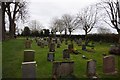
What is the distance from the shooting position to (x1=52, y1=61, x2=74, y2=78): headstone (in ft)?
29.1

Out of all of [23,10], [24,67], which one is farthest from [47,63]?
[23,10]

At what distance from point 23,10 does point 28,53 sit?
25.8 meters

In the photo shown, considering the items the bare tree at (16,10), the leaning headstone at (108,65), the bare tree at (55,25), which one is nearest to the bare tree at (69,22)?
the bare tree at (55,25)

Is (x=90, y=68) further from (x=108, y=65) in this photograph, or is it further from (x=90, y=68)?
(x=108, y=65)

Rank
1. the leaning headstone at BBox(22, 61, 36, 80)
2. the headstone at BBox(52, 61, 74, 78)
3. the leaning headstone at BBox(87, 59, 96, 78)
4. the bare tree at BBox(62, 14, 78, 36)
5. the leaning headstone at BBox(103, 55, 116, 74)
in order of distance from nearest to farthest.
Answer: the leaning headstone at BBox(22, 61, 36, 80)
the headstone at BBox(52, 61, 74, 78)
the leaning headstone at BBox(87, 59, 96, 78)
the leaning headstone at BBox(103, 55, 116, 74)
the bare tree at BBox(62, 14, 78, 36)

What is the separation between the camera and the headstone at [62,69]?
8867 millimetres

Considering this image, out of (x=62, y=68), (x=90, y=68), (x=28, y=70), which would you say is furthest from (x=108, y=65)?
(x=28, y=70)

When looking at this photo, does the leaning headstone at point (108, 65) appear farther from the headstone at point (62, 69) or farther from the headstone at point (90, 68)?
the headstone at point (62, 69)

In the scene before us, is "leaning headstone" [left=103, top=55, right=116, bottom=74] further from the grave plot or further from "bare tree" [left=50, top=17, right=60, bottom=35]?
"bare tree" [left=50, top=17, right=60, bottom=35]

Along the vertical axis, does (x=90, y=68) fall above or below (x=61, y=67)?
below

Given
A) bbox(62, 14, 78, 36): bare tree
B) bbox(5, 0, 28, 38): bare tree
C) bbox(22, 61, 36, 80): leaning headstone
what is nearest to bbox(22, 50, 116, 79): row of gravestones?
bbox(22, 61, 36, 80): leaning headstone

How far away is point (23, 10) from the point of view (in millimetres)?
36125

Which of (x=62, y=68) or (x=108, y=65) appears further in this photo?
(x=108, y=65)

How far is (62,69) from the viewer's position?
9.09 m
